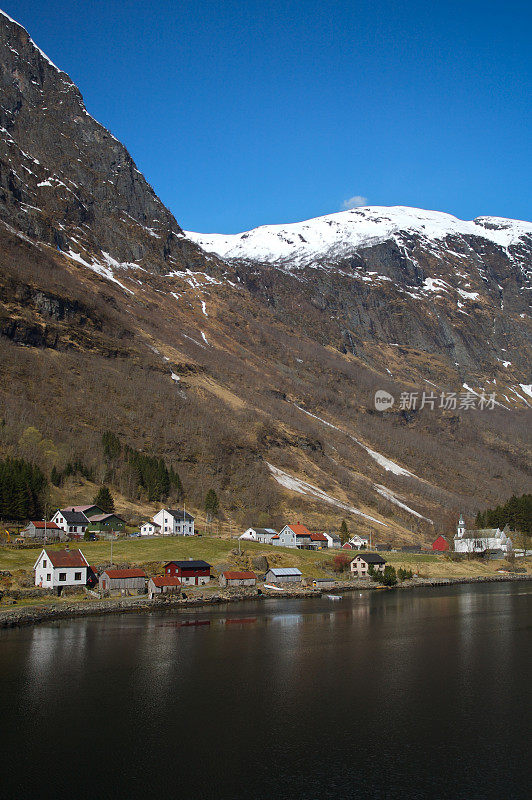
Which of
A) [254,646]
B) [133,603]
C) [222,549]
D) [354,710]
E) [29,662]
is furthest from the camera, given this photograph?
[222,549]

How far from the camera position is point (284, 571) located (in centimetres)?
9888

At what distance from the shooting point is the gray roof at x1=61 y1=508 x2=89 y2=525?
10237cm

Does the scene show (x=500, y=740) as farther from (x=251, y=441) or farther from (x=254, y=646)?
(x=251, y=441)

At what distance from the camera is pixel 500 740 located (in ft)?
114

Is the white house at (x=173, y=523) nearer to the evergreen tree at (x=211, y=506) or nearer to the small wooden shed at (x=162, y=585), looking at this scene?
the evergreen tree at (x=211, y=506)

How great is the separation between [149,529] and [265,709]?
77213mm

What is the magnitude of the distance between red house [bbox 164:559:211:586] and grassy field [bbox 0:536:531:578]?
1.64m

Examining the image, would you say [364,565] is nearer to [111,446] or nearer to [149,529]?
[149,529]

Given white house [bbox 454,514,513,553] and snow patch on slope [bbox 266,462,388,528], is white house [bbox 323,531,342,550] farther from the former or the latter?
snow patch on slope [bbox 266,462,388,528]

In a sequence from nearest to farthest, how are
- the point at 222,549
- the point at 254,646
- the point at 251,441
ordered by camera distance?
the point at 254,646
the point at 222,549
the point at 251,441

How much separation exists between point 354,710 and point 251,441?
15487 cm

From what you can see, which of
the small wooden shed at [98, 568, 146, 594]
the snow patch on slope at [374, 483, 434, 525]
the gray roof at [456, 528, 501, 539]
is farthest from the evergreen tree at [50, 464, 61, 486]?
the snow patch on slope at [374, 483, 434, 525]

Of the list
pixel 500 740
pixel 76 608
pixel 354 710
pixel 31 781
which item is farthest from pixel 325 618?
pixel 31 781

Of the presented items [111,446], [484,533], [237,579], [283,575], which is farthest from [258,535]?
[484,533]
